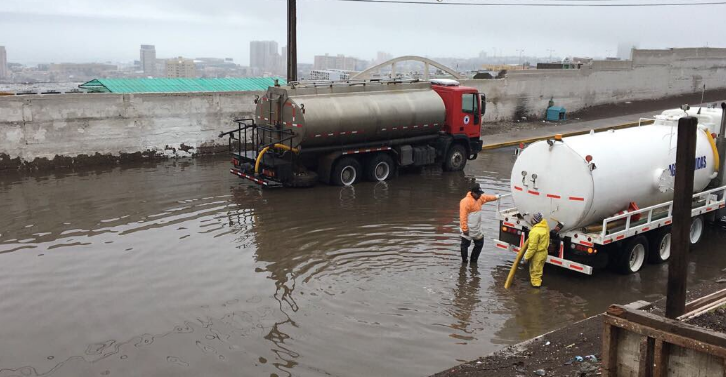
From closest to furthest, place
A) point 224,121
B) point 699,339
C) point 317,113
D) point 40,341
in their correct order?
point 699,339, point 40,341, point 317,113, point 224,121

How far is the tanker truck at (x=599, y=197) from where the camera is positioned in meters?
11.1

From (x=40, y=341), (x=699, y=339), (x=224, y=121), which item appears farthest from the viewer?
(x=224, y=121)

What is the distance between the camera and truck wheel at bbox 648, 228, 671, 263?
1239cm

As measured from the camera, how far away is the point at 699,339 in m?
6.61

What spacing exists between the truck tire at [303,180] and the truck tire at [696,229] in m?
9.43

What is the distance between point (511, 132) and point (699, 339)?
22.4 m

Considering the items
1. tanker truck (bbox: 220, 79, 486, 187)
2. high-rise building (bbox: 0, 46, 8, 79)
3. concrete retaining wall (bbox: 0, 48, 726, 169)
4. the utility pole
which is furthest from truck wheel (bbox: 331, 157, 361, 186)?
high-rise building (bbox: 0, 46, 8, 79)

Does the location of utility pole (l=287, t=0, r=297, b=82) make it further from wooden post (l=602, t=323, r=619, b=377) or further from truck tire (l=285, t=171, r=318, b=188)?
wooden post (l=602, t=323, r=619, b=377)

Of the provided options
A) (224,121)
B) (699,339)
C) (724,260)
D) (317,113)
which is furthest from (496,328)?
(224,121)

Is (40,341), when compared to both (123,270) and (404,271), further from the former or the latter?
(404,271)

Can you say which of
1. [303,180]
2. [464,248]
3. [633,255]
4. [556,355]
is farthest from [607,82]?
[556,355]

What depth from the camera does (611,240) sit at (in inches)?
439

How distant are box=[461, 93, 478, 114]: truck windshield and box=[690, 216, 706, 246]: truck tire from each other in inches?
348

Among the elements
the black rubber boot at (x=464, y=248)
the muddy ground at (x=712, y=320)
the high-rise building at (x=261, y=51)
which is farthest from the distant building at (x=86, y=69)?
the high-rise building at (x=261, y=51)
